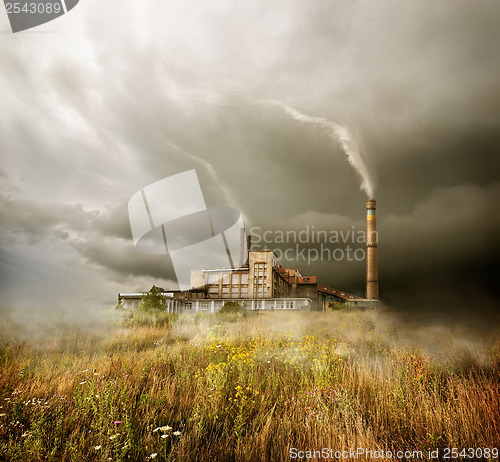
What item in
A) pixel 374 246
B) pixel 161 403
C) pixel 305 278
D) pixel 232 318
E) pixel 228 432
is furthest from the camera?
pixel 305 278

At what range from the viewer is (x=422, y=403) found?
4.02 metres

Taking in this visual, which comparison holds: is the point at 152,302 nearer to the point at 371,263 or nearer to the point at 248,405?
the point at 248,405

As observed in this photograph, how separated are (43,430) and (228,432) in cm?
195

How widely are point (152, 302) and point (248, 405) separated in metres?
18.2

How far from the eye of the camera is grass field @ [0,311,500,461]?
10.3ft

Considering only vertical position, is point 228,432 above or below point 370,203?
below

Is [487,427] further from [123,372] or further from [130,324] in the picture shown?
[130,324]

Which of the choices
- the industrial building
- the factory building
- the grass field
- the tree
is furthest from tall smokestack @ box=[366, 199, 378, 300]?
the grass field

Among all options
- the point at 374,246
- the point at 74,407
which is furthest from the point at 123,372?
the point at 374,246

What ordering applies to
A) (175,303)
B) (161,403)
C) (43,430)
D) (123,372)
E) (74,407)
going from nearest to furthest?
1. (43,430)
2. (74,407)
3. (161,403)
4. (123,372)
5. (175,303)

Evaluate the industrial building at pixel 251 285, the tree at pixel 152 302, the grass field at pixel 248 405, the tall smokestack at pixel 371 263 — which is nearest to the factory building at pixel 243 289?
the industrial building at pixel 251 285

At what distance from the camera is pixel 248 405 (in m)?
4.22

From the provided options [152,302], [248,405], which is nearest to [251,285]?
[152,302]

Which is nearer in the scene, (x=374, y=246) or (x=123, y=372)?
(x=123, y=372)
